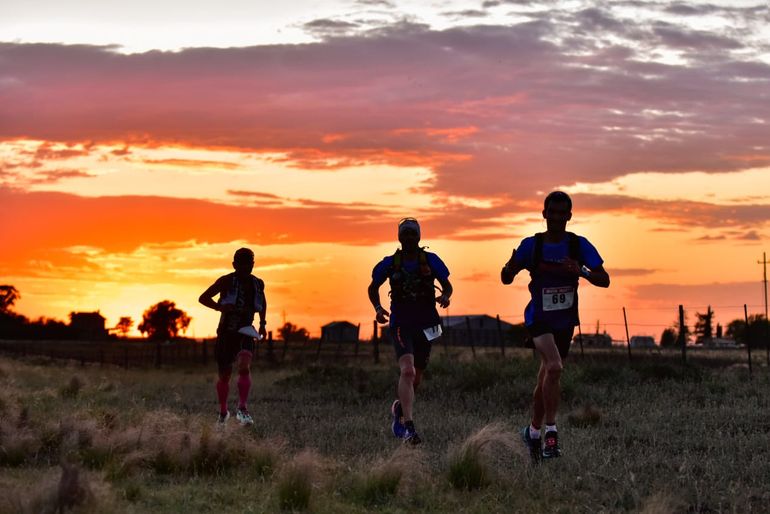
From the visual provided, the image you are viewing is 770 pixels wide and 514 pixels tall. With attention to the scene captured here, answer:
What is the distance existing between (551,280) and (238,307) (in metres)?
5.14

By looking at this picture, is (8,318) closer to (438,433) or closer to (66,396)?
(66,396)

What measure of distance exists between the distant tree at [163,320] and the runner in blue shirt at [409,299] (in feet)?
456

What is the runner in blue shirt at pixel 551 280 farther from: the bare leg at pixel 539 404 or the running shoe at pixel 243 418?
the running shoe at pixel 243 418

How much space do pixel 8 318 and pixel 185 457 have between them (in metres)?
126

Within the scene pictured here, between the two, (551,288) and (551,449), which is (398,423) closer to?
(551,449)

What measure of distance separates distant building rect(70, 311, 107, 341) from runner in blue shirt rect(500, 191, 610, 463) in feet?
421

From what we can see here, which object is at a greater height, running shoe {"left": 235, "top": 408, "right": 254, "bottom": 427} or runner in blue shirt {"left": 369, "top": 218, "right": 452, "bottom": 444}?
runner in blue shirt {"left": 369, "top": 218, "right": 452, "bottom": 444}

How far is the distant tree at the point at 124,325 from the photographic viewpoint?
165125mm

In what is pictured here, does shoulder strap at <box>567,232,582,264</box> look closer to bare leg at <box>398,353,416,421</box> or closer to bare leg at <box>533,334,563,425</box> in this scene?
bare leg at <box>533,334,563,425</box>

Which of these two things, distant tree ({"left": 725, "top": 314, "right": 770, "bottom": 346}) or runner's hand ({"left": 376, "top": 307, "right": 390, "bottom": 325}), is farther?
distant tree ({"left": 725, "top": 314, "right": 770, "bottom": 346})

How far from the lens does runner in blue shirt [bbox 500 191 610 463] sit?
9.77 metres

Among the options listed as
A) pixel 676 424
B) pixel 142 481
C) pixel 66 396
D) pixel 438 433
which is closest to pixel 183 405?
pixel 66 396

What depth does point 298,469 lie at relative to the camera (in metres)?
7.84

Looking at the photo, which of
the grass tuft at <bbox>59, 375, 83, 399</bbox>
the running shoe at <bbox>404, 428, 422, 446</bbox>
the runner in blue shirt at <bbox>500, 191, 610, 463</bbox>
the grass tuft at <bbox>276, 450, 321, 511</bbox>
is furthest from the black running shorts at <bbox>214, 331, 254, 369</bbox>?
the grass tuft at <bbox>59, 375, 83, 399</bbox>
